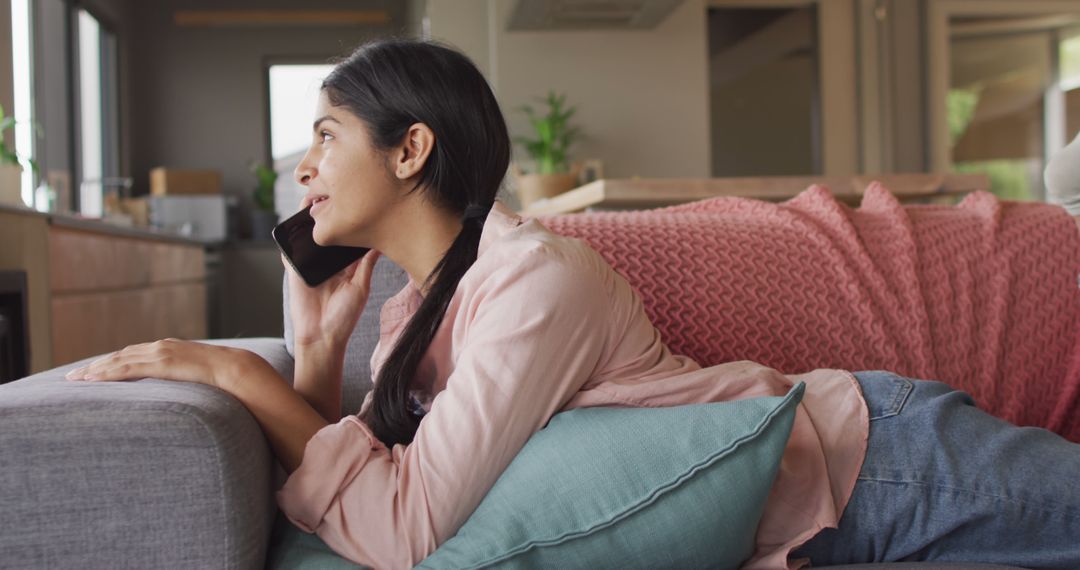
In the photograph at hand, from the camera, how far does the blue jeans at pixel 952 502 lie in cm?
115

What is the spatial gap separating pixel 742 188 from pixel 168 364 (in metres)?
2.65

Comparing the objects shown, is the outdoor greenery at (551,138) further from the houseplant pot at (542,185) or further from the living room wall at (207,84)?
the living room wall at (207,84)

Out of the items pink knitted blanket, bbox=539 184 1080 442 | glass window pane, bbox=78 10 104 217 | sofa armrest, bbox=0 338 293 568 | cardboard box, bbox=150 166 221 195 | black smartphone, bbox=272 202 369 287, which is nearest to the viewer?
sofa armrest, bbox=0 338 293 568

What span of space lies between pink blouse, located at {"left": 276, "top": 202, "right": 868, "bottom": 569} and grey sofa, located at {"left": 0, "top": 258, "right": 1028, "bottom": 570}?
14 cm

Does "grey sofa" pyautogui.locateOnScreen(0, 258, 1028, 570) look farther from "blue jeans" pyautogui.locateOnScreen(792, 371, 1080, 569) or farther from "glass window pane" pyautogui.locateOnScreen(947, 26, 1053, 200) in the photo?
"glass window pane" pyautogui.locateOnScreen(947, 26, 1053, 200)

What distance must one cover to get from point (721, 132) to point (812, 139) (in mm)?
833

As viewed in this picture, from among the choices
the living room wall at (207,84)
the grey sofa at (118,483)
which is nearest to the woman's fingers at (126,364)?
the grey sofa at (118,483)

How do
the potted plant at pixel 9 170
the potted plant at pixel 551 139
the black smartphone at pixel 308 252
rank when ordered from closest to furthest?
the black smartphone at pixel 308 252, the potted plant at pixel 9 170, the potted plant at pixel 551 139

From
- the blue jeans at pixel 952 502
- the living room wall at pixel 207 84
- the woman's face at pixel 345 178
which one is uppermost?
the living room wall at pixel 207 84

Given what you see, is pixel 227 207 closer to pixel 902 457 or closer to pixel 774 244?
pixel 774 244

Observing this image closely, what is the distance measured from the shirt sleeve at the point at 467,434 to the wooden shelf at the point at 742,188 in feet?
7.48

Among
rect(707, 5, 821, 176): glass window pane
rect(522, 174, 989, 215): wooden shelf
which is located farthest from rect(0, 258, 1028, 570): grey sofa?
rect(707, 5, 821, 176): glass window pane

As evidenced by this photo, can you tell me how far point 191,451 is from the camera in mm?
941

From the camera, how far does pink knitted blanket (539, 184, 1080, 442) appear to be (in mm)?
1599
